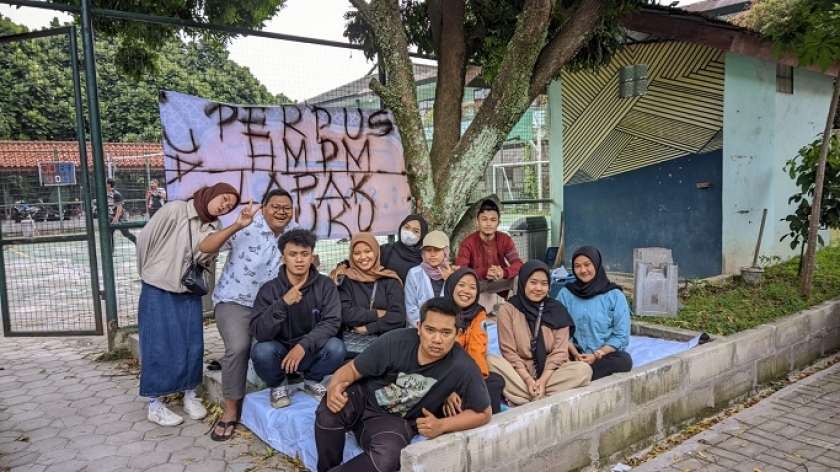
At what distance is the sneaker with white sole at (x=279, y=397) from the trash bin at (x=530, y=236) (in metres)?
5.41

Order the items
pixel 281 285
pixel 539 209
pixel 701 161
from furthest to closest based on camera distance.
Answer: pixel 539 209 → pixel 701 161 → pixel 281 285

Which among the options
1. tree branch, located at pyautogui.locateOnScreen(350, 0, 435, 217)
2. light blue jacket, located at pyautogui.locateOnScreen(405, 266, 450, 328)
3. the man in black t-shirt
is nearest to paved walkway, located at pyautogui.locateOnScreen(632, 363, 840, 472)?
the man in black t-shirt

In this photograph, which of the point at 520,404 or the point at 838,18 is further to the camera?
the point at 838,18

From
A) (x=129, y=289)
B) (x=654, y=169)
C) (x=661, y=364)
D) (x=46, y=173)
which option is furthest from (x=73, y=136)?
(x=654, y=169)

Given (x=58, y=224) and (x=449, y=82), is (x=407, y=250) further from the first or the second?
(x=58, y=224)

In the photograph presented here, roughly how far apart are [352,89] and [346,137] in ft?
1.79

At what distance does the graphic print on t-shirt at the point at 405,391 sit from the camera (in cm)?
293

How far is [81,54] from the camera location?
505cm

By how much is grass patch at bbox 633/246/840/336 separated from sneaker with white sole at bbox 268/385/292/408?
11.9 feet

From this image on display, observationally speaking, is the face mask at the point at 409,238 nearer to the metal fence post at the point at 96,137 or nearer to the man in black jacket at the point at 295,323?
the man in black jacket at the point at 295,323

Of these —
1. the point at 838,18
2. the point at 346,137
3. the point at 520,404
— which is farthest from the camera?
the point at 346,137

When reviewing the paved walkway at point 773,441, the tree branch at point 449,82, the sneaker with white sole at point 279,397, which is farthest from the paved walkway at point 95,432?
the tree branch at point 449,82

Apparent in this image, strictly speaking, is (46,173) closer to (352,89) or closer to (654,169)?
(352,89)

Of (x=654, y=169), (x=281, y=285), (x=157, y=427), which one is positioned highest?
(x=654, y=169)
